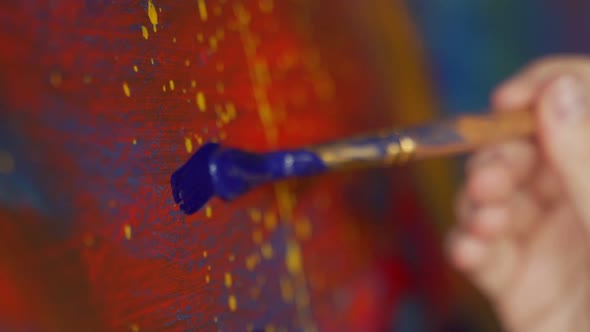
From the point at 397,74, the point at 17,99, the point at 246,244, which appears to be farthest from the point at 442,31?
the point at 17,99

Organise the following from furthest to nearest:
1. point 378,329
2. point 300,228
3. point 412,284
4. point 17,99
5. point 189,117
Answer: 1. point 412,284
2. point 378,329
3. point 300,228
4. point 189,117
5. point 17,99

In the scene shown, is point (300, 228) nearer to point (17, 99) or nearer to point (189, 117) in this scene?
point (189, 117)

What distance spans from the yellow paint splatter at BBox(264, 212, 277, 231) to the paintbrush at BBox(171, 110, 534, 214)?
0.04 metres

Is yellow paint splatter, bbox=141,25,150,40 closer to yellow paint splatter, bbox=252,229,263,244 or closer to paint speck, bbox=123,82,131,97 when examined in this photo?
paint speck, bbox=123,82,131,97

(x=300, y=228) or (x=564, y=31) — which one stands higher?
(x=564, y=31)

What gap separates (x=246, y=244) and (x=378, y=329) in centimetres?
30

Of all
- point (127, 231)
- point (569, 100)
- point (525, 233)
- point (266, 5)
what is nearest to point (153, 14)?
point (127, 231)

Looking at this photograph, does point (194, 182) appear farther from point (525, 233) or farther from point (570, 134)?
point (525, 233)

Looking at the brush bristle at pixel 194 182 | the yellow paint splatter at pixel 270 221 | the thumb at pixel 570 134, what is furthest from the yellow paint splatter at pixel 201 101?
the thumb at pixel 570 134

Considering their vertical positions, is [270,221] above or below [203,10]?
below

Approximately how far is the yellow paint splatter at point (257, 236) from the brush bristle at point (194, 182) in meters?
0.08

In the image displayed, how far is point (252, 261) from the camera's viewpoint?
453 mm

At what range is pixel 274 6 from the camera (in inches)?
22.8

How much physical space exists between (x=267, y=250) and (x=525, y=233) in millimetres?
428
